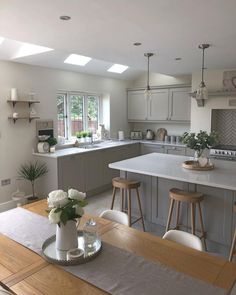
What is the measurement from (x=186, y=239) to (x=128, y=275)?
2.01 feet

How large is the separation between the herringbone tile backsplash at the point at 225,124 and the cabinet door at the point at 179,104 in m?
0.59

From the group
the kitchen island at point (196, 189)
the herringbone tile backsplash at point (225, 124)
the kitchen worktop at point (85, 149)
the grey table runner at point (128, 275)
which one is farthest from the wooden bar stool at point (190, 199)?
the herringbone tile backsplash at point (225, 124)

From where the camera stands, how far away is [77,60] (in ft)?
16.3

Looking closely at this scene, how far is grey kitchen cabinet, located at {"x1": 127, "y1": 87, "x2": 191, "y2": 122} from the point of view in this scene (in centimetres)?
583

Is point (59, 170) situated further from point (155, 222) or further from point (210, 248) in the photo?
point (210, 248)

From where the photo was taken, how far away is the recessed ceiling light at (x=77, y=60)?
4.74 metres

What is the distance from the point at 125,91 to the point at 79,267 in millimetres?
5599

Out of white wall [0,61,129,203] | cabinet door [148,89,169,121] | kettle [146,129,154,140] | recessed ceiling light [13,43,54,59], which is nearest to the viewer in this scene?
recessed ceiling light [13,43,54,59]

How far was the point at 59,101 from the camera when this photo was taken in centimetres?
531

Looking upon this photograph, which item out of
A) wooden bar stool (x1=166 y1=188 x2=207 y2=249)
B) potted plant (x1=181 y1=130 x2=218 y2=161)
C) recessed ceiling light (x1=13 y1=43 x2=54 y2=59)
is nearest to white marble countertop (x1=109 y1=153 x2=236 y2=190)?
wooden bar stool (x1=166 y1=188 x2=207 y2=249)

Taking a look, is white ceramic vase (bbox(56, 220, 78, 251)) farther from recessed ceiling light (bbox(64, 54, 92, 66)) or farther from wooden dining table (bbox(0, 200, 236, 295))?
recessed ceiling light (bbox(64, 54, 92, 66))

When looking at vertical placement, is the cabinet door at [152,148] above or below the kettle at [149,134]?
below

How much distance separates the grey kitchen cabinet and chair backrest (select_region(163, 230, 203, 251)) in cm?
422

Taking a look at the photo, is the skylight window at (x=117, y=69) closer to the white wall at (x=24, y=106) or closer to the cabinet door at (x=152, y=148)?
the white wall at (x=24, y=106)
